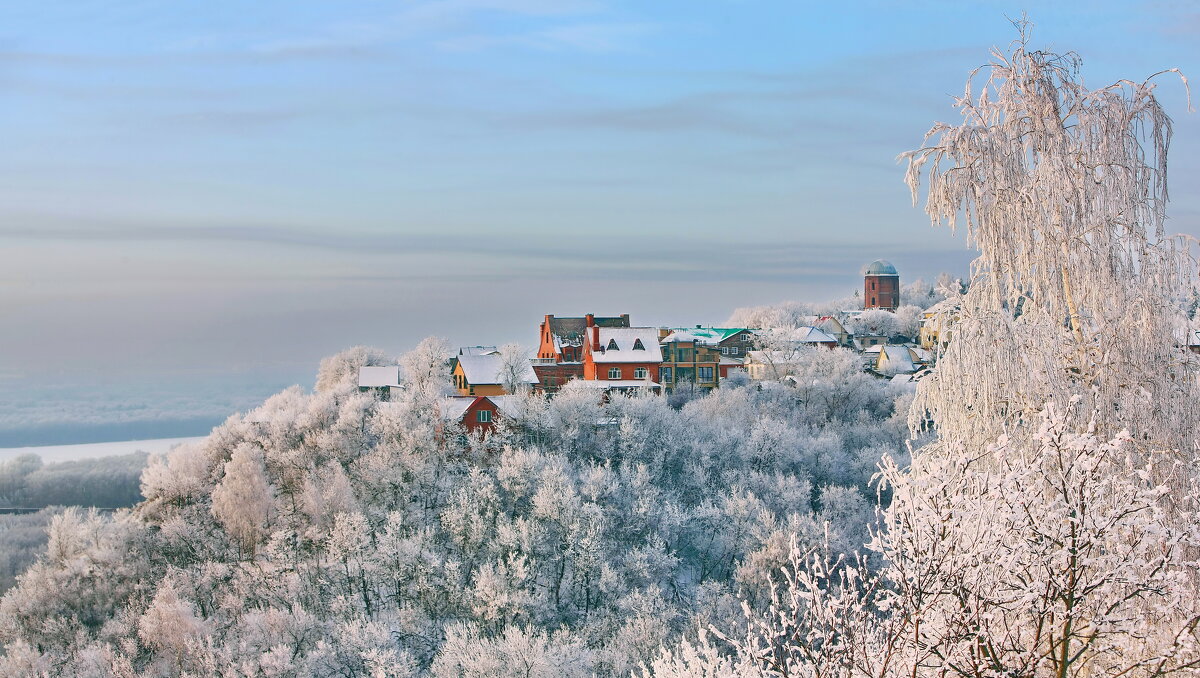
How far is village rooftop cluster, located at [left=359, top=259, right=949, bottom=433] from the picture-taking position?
53.4 m

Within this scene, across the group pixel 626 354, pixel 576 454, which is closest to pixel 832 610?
pixel 576 454

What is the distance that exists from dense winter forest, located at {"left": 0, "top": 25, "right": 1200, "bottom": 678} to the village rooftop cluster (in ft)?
8.17

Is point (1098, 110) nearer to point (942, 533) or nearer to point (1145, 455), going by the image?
point (1145, 455)

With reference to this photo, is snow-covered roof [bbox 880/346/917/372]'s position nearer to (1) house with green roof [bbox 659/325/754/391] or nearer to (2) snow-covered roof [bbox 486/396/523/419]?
(1) house with green roof [bbox 659/325/754/391]

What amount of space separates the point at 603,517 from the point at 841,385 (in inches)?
897

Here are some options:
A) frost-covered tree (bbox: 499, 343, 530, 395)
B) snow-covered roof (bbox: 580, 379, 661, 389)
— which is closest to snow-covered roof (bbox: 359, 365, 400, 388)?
frost-covered tree (bbox: 499, 343, 530, 395)

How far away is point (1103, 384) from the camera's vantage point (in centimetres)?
843

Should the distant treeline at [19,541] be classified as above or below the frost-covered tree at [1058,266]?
below

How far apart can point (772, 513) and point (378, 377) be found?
1221 inches

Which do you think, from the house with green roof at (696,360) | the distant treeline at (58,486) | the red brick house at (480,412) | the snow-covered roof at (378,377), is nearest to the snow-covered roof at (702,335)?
the house with green roof at (696,360)

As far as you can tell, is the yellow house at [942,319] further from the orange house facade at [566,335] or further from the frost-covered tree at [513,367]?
the orange house facade at [566,335]

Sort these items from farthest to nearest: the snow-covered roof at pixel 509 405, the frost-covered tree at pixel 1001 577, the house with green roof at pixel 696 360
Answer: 1. the house with green roof at pixel 696 360
2. the snow-covered roof at pixel 509 405
3. the frost-covered tree at pixel 1001 577

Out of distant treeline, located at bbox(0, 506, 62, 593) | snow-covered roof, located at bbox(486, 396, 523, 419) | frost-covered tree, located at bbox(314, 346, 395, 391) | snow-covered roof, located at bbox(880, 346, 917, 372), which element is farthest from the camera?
frost-covered tree, located at bbox(314, 346, 395, 391)

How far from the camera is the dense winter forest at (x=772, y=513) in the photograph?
5.92m
